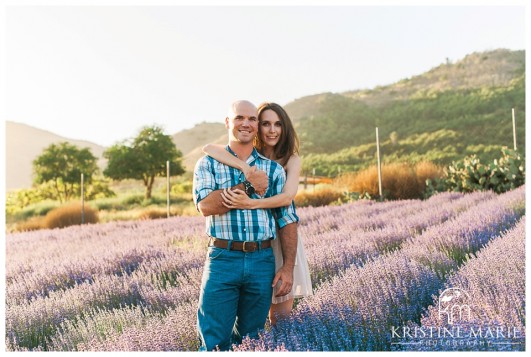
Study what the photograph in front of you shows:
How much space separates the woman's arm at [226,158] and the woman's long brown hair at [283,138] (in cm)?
28

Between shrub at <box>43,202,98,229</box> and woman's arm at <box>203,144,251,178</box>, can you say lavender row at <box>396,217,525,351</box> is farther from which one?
shrub at <box>43,202,98,229</box>

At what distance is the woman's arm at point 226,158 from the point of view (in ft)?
8.08

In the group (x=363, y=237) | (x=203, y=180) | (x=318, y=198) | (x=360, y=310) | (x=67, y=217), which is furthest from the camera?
(x=67, y=217)

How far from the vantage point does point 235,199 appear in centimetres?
238

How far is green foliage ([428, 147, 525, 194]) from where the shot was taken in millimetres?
9273

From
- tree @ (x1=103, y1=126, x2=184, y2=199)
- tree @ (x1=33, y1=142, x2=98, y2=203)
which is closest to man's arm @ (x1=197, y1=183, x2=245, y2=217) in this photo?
tree @ (x1=33, y1=142, x2=98, y2=203)

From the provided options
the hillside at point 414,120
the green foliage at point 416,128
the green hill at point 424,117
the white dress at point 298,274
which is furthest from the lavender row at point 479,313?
the green hill at point 424,117

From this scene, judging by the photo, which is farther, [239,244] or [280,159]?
[280,159]

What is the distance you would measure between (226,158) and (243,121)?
0.20 meters

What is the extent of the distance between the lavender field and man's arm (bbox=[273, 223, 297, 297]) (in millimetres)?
191

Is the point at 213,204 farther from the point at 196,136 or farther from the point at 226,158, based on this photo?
the point at 196,136

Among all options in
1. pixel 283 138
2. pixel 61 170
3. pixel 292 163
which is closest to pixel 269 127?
pixel 283 138

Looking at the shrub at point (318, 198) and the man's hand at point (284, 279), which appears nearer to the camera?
the man's hand at point (284, 279)

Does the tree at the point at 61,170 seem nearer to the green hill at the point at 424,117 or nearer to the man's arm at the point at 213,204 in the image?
the green hill at the point at 424,117
